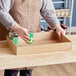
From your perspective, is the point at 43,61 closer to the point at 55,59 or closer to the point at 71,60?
the point at 55,59

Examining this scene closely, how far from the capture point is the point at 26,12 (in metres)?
1.82

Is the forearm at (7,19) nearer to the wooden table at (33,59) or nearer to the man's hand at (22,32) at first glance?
the man's hand at (22,32)

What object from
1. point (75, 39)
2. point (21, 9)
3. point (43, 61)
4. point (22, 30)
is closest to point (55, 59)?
point (43, 61)

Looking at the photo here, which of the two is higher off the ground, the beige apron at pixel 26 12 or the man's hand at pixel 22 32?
the beige apron at pixel 26 12

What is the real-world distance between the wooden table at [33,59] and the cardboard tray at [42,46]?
3 centimetres

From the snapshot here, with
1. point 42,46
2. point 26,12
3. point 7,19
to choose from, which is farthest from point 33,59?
point 26,12

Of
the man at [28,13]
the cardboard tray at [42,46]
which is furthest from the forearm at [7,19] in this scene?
the cardboard tray at [42,46]

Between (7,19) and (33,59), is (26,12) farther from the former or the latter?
(33,59)

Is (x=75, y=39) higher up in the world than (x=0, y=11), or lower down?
lower down

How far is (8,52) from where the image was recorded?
151cm

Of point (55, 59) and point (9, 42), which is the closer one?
point (55, 59)

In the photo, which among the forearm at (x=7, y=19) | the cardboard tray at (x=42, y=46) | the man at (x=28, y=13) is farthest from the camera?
the man at (x=28, y=13)

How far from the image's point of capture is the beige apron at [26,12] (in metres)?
1.78

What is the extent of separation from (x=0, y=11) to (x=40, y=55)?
46 centimetres
